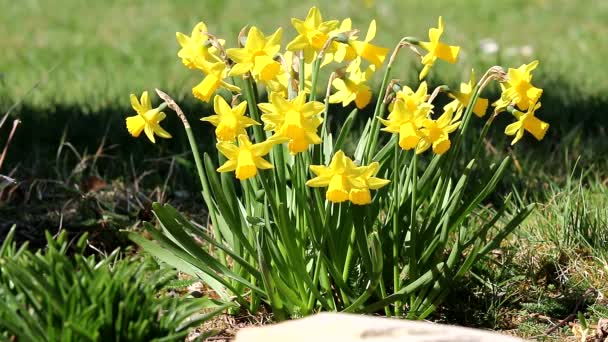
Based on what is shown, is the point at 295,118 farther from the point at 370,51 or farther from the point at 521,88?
the point at 521,88

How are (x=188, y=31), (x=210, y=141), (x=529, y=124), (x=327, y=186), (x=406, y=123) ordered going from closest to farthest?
(x=406, y=123) → (x=327, y=186) → (x=529, y=124) → (x=210, y=141) → (x=188, y=31)

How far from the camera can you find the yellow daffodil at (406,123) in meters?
2.53

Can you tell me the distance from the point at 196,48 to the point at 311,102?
415mm

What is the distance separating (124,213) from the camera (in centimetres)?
377

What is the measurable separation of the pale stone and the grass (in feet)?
2.54

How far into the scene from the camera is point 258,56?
8.41ft

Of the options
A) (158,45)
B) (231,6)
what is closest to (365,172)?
(158,45)

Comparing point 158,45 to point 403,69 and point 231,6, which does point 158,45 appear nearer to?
point 231,6

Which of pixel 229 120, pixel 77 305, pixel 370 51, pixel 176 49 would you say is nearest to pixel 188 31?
pixel 176 49

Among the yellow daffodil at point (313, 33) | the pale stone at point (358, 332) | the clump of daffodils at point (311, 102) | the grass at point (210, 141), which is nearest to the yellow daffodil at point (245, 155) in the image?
the clump of daffodils at point (311, 102)

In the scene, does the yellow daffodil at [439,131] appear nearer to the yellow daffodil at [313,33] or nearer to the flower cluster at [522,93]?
the flower cluster at [522,93]

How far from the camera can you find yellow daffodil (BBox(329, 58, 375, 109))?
2.74m

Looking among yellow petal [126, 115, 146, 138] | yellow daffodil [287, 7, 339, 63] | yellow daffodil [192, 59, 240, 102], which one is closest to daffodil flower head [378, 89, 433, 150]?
yellow daffodil [287, 7, 339, 63]

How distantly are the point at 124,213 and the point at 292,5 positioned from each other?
183 inches
